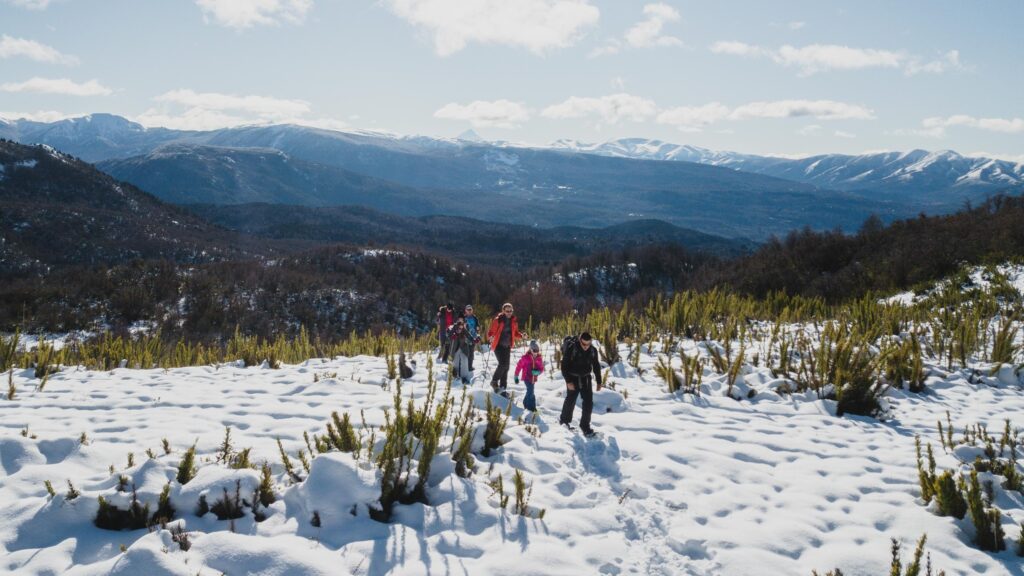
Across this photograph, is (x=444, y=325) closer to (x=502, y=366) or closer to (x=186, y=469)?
(x=502, y=366)

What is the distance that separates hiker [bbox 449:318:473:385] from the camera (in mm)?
8234

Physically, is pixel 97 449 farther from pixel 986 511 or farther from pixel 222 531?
pixel 986 511

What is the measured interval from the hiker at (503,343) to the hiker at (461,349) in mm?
513

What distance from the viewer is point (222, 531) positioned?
341 cm

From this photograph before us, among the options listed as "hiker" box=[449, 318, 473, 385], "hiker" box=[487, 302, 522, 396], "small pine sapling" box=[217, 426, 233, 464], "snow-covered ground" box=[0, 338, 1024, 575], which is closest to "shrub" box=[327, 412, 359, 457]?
"snow-covered ground" box=[0, 338, 1024, 575]

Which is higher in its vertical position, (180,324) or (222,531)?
(222,531)

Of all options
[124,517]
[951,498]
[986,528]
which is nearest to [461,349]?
[124,517]

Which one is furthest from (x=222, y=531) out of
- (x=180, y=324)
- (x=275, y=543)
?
(x=180, y=324)

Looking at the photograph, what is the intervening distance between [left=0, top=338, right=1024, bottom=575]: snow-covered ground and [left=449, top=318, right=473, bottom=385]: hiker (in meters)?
1.70

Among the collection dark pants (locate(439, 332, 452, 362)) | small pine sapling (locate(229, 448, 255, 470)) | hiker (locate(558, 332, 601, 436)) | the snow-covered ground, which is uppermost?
hiker (locate(558, 332, 601, 436))

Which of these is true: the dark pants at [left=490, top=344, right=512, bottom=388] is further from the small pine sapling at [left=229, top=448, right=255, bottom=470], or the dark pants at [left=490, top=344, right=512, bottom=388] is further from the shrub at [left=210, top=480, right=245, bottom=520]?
the shrub at [left=210, top=480, right=245, bottom=520]

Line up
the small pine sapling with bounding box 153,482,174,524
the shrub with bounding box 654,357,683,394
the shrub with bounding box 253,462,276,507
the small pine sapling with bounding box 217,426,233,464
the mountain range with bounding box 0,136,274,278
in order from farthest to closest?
the mountain range with bounding box 0,136,274,278 < the shrub with bounding box 654,357,683,394 < the small pine sapling with bounding box 217,426,233,464 < the shrub with bounding box 253,462,276,507 < the small pine sapling with bounding box 153,482,174,524

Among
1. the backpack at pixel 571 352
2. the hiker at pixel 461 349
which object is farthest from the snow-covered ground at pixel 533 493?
the hiker at pixel 461 349

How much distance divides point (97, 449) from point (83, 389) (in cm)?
301
